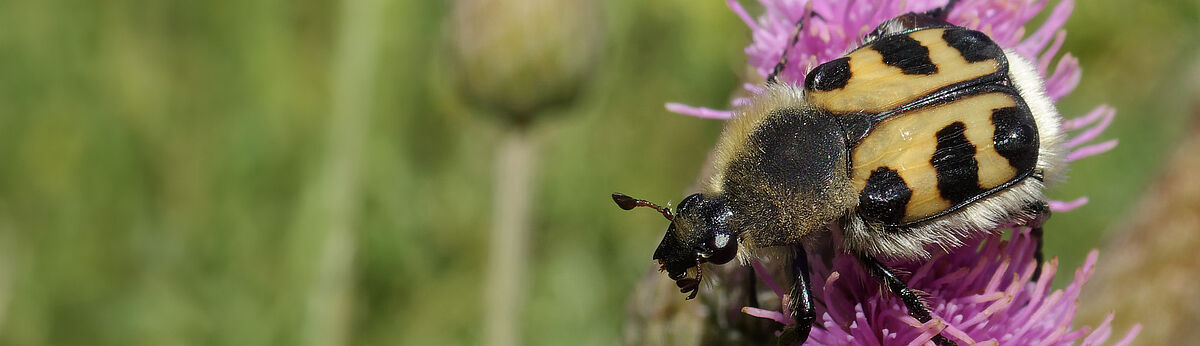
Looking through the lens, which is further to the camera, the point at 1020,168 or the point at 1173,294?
the point at 1173,294

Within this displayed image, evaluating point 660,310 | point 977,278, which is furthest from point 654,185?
point 977,278

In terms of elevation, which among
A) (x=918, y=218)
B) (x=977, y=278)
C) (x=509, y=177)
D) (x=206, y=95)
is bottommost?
(x=206, y=95)

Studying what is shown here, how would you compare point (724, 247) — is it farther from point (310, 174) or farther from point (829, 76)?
point (310, 174)

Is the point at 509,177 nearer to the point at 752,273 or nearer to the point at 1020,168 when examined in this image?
the point at 752,273

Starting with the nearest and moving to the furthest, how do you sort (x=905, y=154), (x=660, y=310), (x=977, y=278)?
(x=905, y=154), (x=977, y=278), (x=660, y=310)

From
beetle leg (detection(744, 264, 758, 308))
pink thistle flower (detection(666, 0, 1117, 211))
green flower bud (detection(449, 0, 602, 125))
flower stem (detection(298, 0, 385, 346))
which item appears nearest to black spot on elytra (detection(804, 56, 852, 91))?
pink thistle flower (detection(666, 0, 1117, 211))

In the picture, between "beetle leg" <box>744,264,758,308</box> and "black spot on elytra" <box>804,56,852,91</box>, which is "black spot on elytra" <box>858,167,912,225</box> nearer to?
"black spot on elytra" <box>804,56,852,91</box>

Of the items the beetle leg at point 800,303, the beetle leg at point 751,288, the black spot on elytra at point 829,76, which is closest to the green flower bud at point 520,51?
the beetle leg at point 751,288
